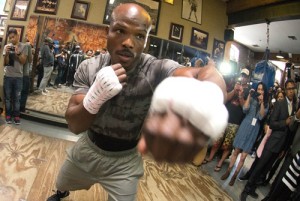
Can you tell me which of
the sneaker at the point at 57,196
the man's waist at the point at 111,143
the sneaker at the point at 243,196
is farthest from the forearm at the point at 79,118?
A: the sneaker at the point at 243,196

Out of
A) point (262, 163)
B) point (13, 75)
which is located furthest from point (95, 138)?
point (13, 75)

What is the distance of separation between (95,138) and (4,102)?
285 cm

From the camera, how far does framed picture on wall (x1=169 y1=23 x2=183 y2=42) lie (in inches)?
112

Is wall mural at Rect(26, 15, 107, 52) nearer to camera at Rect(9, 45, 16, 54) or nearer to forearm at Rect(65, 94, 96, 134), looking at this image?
camera at Rect(9, 45, 16, 54)

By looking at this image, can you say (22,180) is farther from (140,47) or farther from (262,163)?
(262,163)

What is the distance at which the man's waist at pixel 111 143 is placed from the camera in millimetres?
1429

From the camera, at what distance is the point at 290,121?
277cm

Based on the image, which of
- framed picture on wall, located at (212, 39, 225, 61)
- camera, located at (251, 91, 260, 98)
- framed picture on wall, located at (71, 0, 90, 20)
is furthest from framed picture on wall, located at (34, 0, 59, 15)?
camera, located at (251, 91, 260, 98)

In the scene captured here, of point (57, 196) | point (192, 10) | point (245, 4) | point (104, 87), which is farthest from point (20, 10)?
point (104, 87)

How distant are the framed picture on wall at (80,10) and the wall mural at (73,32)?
85mm

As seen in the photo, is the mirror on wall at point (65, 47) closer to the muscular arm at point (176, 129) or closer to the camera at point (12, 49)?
the camera at point (12, 49)

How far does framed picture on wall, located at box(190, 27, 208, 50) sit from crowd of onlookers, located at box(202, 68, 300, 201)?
0.66m

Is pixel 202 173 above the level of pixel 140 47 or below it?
below

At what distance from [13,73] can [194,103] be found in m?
3.66
